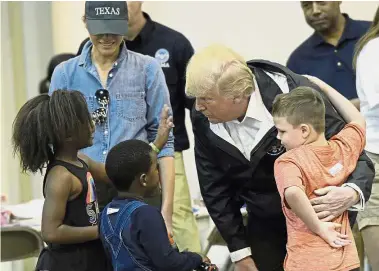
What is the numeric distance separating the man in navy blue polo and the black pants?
5.20 ft

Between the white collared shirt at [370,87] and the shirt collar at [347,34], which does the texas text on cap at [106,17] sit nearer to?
the white collared shirt at [370,87]

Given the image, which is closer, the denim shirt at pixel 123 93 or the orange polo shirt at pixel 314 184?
the orange polo shirt at pixel 314 184

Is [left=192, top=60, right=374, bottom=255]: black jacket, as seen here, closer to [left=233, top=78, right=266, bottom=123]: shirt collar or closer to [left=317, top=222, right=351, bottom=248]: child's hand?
[left=233, top=78, right=266, bottom=123]: shirt collar

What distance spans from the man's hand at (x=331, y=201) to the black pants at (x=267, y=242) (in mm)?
453

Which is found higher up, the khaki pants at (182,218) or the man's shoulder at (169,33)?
the man's shoulder at (169,33)

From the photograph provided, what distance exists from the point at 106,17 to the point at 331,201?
3.73 feet

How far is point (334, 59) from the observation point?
4.12 metres

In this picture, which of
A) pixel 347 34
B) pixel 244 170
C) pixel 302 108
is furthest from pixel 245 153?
pixel 347 34

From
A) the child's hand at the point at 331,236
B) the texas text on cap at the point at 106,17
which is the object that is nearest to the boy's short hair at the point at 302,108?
the child's hand at the point at 331,236

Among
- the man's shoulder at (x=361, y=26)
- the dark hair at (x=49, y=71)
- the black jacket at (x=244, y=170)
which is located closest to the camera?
the black jacket at (x=244, y=170)

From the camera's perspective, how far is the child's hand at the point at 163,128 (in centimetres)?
270

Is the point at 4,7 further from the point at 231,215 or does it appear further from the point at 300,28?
the point at 231,215

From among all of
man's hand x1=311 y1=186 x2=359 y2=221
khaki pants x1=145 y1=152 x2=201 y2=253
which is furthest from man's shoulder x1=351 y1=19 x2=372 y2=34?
man's hand x1=311 y1=186 x2=359 y2=221

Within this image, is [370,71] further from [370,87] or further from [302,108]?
[302,108]
